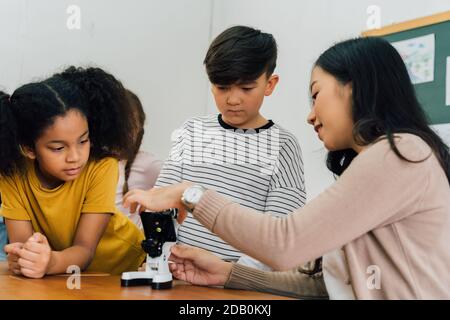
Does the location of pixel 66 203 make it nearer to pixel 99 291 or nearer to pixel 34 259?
pixel 34 259

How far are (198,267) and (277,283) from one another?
173 millimetres

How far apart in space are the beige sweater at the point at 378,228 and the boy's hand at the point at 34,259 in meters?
0.46

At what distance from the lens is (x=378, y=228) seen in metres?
1.02

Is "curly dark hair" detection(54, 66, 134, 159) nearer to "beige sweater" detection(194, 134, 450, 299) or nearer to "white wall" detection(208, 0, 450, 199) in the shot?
"beige sweater" detection(194, 134, 450, 299)

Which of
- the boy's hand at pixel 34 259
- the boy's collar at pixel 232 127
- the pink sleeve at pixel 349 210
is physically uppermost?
the boy's collar at pixel 232 127

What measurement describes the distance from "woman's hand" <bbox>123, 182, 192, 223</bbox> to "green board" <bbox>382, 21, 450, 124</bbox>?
1.20 m

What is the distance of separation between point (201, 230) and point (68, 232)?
0.44 m

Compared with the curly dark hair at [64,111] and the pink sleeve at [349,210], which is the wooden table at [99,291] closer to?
the pink sleeve at [349,210]

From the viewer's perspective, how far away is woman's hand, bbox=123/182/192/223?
1.11 meters

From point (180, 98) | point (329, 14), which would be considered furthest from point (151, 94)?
point (329, 14)

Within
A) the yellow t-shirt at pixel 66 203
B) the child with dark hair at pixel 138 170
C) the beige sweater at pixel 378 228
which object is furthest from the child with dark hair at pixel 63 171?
the child with dark hair at pixel 138 170

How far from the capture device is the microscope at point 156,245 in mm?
1134

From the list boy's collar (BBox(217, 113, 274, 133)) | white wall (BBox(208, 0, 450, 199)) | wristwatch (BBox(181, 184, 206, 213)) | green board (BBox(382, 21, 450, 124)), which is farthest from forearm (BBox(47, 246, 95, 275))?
white wall (BBox(208, 0, 450, 199))
